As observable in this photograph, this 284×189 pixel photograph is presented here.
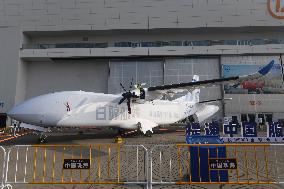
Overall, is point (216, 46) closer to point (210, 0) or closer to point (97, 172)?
point (210, 0)

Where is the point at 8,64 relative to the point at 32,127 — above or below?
above

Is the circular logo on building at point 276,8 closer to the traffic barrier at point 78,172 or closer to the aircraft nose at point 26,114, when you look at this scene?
the traffic barrier at point 78,172

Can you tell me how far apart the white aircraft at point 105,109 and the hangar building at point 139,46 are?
53.3 feet

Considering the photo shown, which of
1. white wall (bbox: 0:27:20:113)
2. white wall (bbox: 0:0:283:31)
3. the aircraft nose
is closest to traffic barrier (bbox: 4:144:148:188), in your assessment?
the aircraft nose

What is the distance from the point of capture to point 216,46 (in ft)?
123

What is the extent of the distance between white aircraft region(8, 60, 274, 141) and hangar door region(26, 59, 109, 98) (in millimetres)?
20015

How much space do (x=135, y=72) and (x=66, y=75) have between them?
41.1 ft

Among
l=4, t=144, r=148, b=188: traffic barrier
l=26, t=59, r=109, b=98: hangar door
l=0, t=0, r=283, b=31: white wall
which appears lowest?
l=4, t=144, r=148, b=188: traffic barrier

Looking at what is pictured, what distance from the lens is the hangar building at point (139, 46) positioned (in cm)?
3716

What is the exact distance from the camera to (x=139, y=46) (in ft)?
125

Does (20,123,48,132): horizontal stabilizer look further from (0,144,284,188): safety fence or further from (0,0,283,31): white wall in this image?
(0,0,283,31): white wall

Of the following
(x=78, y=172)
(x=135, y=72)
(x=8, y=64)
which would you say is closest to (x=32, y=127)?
(x=78, y=172)

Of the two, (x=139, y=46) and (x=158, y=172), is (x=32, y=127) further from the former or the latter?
(x=139, y=46)

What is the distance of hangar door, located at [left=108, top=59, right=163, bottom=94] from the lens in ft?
124
